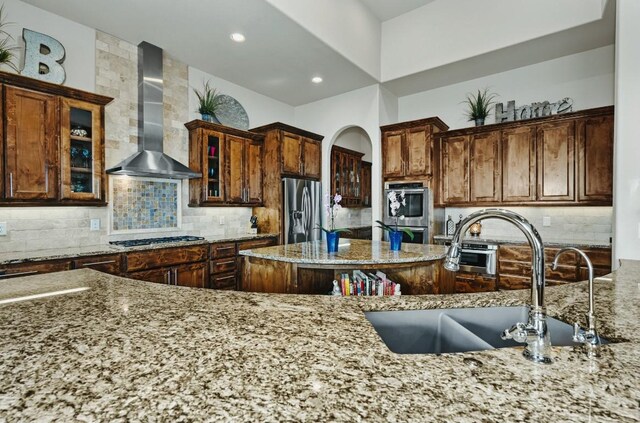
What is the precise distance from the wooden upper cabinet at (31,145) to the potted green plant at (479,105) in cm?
506

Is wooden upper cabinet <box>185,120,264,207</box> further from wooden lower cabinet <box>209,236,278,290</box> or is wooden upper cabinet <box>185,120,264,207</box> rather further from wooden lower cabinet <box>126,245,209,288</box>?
wooden lower cabinet <box>126,245,209,288</box>

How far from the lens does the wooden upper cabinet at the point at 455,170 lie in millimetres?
4492

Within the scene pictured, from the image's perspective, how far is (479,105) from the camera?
177 inches

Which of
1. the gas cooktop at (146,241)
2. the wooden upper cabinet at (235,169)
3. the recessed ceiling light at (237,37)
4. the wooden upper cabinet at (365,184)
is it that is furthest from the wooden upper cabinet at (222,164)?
the wooden upper cabinet at (365,184)

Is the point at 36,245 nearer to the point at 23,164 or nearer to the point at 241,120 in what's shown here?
the point at 23,164

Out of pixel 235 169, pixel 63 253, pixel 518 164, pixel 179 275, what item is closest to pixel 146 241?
pixel 179 275

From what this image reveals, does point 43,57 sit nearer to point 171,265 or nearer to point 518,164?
point 171,265

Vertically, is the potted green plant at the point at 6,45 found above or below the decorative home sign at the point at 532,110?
above

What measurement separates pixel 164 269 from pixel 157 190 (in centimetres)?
117

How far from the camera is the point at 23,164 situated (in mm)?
2730

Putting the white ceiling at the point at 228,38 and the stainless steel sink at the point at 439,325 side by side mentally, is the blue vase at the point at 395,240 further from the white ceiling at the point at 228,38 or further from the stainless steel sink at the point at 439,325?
the white ceiling at the point at 228,38

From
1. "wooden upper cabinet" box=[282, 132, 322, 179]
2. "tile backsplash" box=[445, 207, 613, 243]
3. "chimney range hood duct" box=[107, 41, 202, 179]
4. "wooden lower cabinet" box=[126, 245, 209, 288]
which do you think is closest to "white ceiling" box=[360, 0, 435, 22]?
"wooden upper cabinet" box=[282, 132, 322, 179]

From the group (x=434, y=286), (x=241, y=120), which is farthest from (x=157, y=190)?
(x=434, y=286)

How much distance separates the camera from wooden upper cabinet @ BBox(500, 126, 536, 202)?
158 inches
